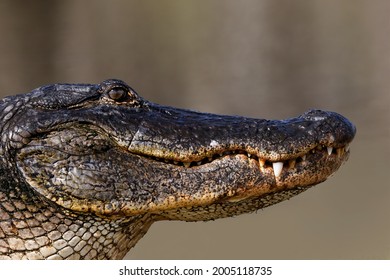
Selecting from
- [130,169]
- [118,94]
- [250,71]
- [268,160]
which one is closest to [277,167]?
[268,160]

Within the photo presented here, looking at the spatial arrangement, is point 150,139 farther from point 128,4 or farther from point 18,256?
point 128,4

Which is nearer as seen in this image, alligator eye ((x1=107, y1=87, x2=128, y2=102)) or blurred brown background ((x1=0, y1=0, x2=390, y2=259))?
alligator eye ((x1=107, y1=87, x2=128, y2=102))

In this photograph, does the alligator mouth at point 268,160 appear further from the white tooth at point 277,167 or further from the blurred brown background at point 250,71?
the blurred brown background at point 250,71
